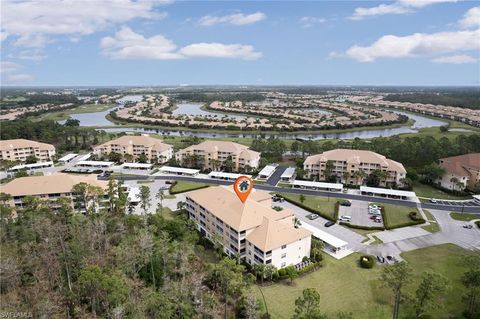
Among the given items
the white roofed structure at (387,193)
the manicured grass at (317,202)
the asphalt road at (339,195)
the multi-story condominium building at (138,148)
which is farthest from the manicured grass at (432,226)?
the multi-story condominium building at (138,148)

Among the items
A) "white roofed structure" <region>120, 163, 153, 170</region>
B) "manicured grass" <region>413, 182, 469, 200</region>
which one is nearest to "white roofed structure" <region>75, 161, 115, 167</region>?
"white roofed structure" <region>120, 163, 153, 170</region>

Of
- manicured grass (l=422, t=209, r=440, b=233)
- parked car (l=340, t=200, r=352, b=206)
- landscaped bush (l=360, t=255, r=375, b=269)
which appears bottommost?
landscaped bush (l=360, t=255, r=375, b=269)

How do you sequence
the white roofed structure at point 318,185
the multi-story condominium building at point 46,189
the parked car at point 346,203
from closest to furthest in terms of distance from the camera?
1. the multi-story condominium building at point 46,189
2. the parked car at point 346,203
3. the white roofed structure at point 318,185

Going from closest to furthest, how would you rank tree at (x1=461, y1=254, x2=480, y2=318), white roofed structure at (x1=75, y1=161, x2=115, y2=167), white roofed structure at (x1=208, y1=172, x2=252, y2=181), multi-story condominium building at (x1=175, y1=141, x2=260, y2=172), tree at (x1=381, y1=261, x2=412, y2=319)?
tree at (x1=381, y1=261, x2=412, y2=319)
tree at (x1=461, y1=254, x2=480, y2=318)
white roofed structure at (x1=208, y1=172, x2=252, y2=181)
multi-story condominium building at (x1=175, y1=141, x2=260, y2=172)
white roofed structure at (x1=75, y1=161, x2=115, y2=167)

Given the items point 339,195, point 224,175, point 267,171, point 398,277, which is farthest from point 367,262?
point 224,175

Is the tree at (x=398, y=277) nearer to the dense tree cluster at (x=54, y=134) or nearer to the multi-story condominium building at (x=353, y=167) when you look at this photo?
the multi-story condominium building at (x=353, y=167)

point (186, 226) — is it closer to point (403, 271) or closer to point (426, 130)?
point (403, 271)

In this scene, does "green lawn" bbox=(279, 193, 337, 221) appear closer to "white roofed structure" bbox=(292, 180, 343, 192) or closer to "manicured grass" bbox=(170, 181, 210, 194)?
"white roofed structure" bbox=(292, 180, 343, 192)
